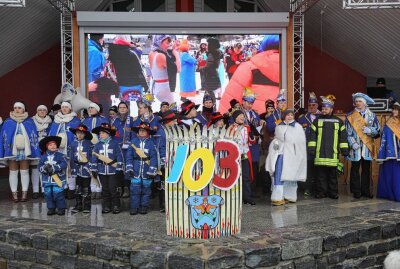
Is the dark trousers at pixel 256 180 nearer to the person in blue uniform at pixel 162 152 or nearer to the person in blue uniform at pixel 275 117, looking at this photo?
the person in blue uniform at pixel 275 117

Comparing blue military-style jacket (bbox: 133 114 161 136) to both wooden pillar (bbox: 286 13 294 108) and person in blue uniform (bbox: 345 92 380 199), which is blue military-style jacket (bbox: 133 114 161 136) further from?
wooden pillar (bbox: 286 13 294 108)

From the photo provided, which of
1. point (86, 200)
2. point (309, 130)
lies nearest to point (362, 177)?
point (309, 130)

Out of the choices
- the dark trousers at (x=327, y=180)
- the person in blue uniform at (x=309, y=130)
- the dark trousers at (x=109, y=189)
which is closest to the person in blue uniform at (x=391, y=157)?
the dark trousers at (x=327, y=180)

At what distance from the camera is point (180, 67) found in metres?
12.0

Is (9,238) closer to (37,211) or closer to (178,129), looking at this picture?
(37,211)

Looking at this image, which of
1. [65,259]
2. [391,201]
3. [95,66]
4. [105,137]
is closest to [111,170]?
[105,137]

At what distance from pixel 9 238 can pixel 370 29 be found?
381 inches

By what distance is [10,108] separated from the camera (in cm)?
1245

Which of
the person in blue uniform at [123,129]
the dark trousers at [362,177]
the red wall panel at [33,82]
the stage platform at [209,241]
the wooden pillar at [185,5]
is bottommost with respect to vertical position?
the stage platform at [209,241]

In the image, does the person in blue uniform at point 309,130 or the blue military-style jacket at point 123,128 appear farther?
the person in blue uniform at point 309,130

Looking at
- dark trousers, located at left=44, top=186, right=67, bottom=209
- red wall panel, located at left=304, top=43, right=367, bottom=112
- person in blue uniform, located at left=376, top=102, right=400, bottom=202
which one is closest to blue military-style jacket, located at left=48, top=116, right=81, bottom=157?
dark trousers, located at left=44, top=186, right=67, bottom=209

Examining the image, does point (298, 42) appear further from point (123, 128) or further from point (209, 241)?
point (209, 241)

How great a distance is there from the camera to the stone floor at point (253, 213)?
19.8 feet

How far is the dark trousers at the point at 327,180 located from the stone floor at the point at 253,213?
188mm
